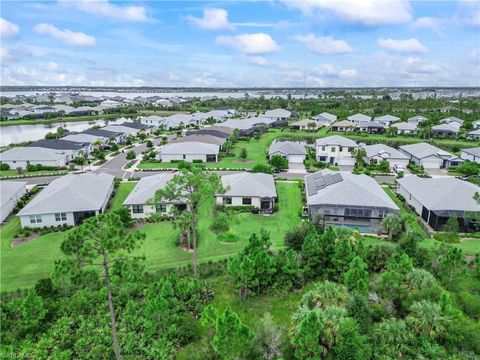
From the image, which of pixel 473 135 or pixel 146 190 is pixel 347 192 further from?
pixel 473 135

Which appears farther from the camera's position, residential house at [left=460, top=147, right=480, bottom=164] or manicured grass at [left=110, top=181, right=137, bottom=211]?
residential house at [left=460, top=147, right=480, bottom=164]

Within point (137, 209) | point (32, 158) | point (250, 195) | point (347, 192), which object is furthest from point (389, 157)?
point (32, 158)

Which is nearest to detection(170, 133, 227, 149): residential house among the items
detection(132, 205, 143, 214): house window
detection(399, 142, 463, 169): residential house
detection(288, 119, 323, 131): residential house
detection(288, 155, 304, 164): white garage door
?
detection(288, 155, 304, 164): white garage door

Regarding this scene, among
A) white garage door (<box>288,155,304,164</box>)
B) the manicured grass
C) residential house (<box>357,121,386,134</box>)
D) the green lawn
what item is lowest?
the green lawn

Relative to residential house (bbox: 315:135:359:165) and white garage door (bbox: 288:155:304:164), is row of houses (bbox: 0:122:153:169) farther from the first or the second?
residential house (bbox: 315:135:359:165)

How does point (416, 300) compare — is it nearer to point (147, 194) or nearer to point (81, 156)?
point (147, 194)

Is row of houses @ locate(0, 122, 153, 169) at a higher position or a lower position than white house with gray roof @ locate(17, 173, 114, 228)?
higher

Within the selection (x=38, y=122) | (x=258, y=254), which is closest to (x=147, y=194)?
(x=258, y=254)
